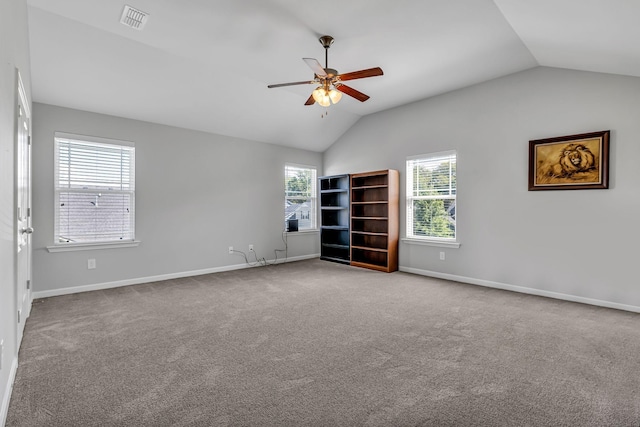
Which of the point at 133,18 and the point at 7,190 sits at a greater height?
the point at 133,18

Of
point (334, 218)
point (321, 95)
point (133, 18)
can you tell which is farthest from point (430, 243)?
point (133, 18)

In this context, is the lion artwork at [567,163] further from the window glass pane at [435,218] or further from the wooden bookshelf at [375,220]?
the wooden bookshelf at [375,220]

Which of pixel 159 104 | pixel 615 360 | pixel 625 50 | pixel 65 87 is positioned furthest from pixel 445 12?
pixel 65 87

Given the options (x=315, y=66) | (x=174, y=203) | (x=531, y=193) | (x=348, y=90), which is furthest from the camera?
(x=174, y=203)

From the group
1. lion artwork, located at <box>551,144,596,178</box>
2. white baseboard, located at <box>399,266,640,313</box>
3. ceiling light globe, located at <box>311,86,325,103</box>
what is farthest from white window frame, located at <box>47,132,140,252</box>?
lion artwork, located at <box>551,144,596,178</box>

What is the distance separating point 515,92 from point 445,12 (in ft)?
6.37

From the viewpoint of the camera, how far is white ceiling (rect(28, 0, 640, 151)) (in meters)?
2.83

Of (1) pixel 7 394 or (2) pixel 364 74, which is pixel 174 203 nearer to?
(1) pixel 7 394

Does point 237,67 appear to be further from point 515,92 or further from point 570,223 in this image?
point 570,223

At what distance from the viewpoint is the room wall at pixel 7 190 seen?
5.56 feet

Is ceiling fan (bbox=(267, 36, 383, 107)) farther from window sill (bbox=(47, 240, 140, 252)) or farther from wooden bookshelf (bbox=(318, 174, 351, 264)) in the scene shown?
window sill (bbox=(47, 240, 140, 252))

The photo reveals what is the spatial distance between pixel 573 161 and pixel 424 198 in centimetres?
200

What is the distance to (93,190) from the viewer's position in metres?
4.32

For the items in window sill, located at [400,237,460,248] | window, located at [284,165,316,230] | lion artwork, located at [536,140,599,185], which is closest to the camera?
lion artwork, located at [536,140,599,185]
